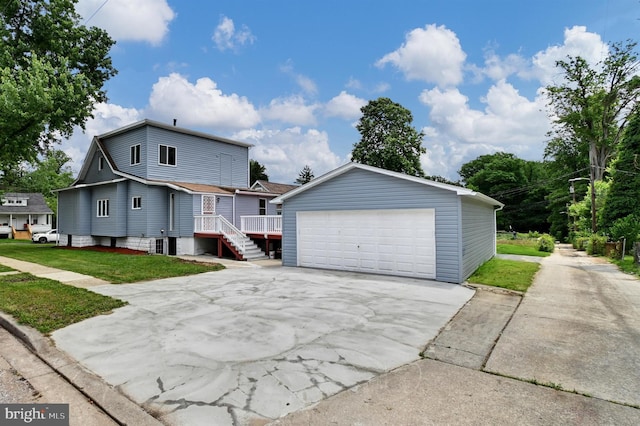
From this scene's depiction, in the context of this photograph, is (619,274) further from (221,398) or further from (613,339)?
(221,398)

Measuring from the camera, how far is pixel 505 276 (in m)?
10.8

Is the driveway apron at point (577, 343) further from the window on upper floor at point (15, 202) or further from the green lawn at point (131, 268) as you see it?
the window on upper floor at point (15, 202)

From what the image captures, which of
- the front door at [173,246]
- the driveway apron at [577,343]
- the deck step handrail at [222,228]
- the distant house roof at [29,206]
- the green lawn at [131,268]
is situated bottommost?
the driveway apron at [577,343]

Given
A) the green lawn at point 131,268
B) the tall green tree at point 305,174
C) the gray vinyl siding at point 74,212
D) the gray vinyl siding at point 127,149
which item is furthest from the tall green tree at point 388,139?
the tall green tree at point 305,174

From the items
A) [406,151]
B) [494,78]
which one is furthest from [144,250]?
[406,151]

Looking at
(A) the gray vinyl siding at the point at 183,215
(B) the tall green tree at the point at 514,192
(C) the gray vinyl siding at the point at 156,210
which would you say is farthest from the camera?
(B) the tall green tree at the point at 514,192

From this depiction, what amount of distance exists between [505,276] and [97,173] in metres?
22.9

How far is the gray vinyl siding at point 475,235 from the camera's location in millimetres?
10484

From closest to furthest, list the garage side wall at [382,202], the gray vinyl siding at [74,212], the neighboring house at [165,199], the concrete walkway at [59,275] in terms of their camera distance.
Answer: the concrete walkway at [59,275] < the garage side wall at [382,202] < the neighboring house at [165,199] < the gray vinyl siding at [74,212]

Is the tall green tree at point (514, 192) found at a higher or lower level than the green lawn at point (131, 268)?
higher

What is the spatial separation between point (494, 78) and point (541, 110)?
666 inches

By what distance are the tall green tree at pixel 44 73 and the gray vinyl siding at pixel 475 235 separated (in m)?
17.6

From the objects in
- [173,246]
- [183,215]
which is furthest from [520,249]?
[173,246]

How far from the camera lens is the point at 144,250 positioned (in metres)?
18.0
